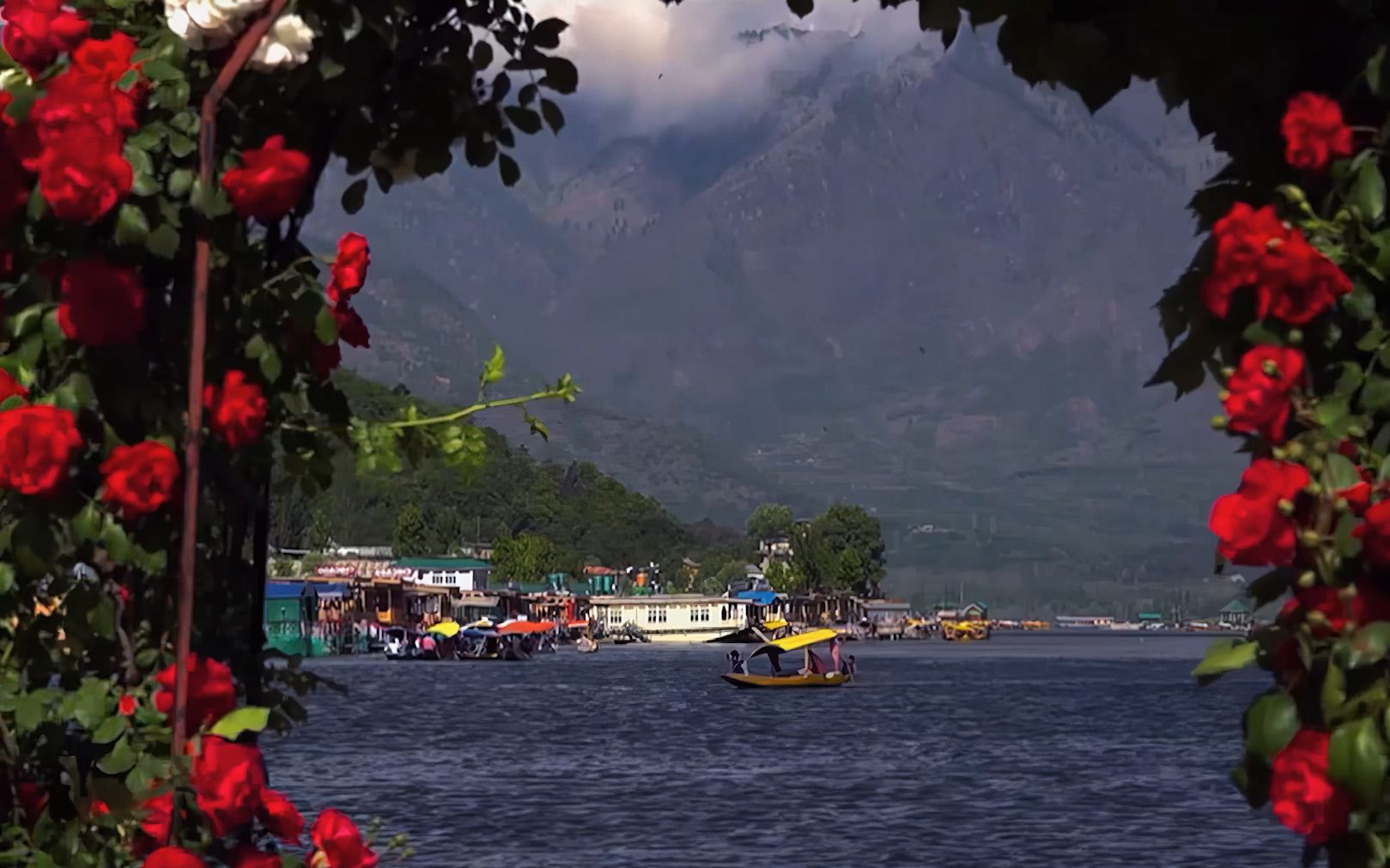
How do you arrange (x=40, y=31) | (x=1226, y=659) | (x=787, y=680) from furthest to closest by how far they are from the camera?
(x=787, y=680)
(x=40, y=31)
(x=1226, y=659)

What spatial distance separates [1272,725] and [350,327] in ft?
10.9

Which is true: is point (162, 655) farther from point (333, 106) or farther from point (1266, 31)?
point (1266, 31)

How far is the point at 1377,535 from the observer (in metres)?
3.63

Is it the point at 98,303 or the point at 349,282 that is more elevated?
the point at 349,282

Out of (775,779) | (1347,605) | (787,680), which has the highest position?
(1347,605)

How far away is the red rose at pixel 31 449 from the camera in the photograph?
17.3 feet

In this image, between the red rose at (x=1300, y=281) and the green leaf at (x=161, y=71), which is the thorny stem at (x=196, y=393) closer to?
the green leaf at (x=161, y=71)

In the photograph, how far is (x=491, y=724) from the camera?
78875 mm

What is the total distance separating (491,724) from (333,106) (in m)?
Answer: 74.4

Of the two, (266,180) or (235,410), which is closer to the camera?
(266,180)

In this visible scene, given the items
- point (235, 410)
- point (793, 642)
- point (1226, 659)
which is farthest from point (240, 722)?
point (793, 642)

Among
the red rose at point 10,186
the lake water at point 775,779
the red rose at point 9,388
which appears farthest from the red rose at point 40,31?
the lake water at point 775,779

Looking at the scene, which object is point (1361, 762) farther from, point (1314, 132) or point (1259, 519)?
point (1314, 132)

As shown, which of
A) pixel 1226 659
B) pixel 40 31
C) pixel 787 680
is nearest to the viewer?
pixel 1226 659
